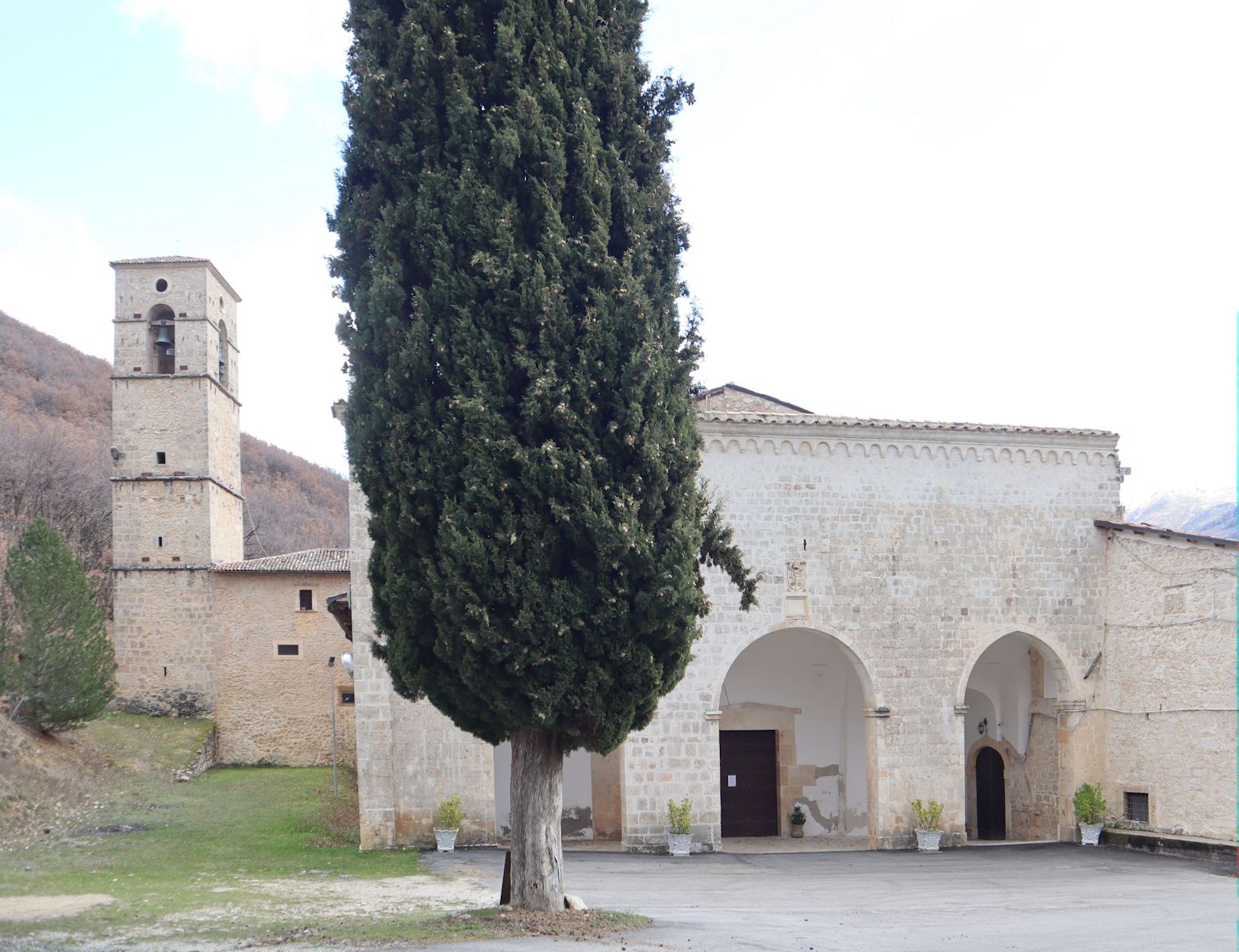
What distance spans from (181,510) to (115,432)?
2.68 metres

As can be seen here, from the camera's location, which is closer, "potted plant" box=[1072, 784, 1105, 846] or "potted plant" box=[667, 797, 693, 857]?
"potted plant" box=[667, 797, 693, 857]

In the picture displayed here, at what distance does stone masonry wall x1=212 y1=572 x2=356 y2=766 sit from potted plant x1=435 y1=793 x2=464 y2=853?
13667mm

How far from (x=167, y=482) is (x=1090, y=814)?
23.0 m

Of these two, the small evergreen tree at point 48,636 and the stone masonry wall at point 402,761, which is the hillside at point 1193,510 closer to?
the stone masonry wall at point 402,761

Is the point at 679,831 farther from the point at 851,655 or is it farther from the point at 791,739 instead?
the point at 791,739

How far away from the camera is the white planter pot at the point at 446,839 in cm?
1524

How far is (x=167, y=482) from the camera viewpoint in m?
29.8

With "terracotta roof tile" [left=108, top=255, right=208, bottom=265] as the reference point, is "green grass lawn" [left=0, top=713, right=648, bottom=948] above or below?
below

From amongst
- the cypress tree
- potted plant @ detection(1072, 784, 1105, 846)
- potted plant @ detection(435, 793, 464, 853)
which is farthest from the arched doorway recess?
the cypress tree

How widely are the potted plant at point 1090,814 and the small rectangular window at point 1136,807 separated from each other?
32 centimetres

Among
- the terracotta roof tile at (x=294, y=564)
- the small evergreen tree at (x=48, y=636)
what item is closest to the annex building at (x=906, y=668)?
the small evergreen tree at (x=48, y=636)

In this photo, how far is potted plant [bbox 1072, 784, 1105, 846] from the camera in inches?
662

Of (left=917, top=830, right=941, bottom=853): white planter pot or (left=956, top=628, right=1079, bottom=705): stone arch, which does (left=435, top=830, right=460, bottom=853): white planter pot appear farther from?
(left=956, top=628, right=1079, bottom=705): stone arch

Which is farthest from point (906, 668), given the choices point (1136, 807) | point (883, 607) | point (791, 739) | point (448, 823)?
point (448, 823)
